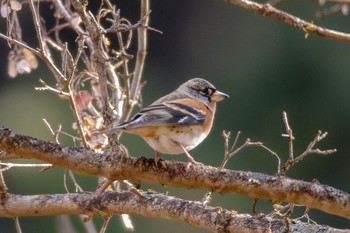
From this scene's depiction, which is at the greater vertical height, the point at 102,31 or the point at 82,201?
the point at 102,31

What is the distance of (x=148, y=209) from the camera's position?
17.2 feet

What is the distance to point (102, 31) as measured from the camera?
533cm

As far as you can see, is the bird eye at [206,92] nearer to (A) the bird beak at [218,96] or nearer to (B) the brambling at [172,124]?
(A) the bird beak at [218,96]

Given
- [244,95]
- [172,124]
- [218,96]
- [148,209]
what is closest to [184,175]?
[148,209]

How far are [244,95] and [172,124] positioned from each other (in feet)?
42.5

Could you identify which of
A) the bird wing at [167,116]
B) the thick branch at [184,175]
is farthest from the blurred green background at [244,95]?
the thick branch at [184,175]

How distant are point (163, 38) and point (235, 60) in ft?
7.79

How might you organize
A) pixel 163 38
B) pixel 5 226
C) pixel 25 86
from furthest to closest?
1. pixel 163 38
2. pixel 25 86
3. pixel 5 226

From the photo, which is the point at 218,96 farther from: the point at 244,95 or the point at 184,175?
the point at 244,95

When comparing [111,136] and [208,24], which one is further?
[208,24]

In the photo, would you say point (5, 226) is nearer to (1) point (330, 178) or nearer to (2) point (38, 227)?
(2) point (38, 227)

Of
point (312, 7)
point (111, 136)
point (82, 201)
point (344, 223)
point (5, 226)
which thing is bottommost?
point (5, 226)

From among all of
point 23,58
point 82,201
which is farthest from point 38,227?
point 82,201

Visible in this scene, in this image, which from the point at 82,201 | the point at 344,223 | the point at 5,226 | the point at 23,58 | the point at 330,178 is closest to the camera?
the point at 82,201
